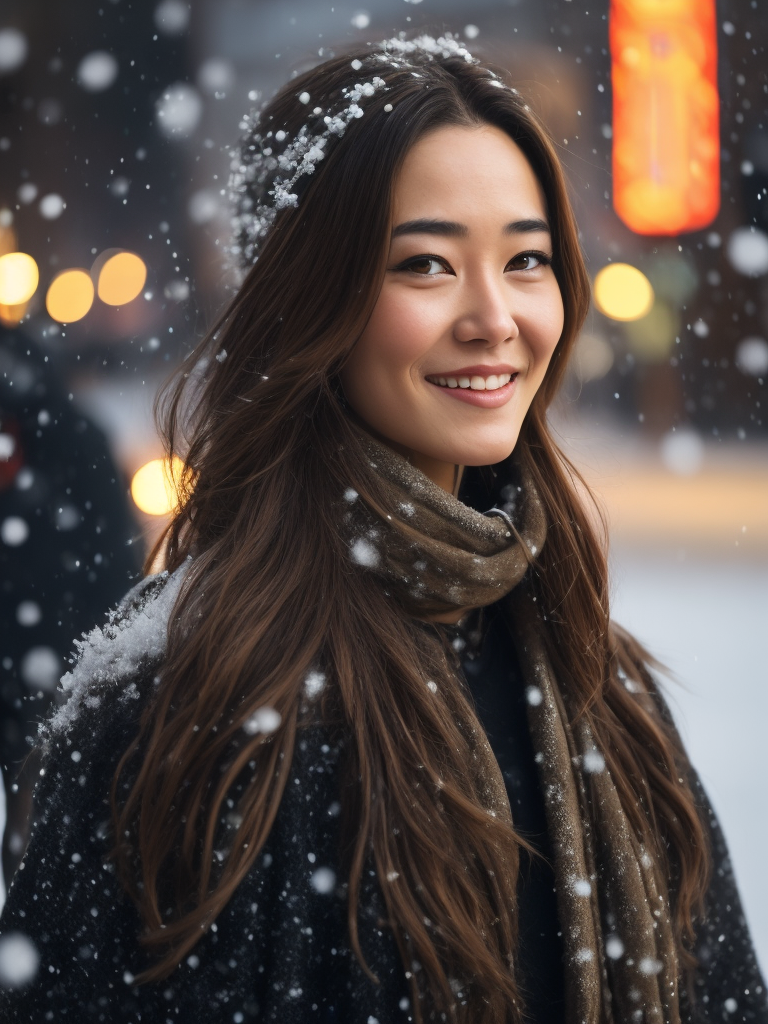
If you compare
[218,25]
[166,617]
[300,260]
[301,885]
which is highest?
[218,25]

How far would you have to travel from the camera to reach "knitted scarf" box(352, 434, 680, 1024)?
1373 mm

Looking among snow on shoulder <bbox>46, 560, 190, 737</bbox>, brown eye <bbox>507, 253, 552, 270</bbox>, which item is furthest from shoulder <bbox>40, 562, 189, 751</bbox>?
brown eye <bbox>507, 253, 552, 270</bbox>

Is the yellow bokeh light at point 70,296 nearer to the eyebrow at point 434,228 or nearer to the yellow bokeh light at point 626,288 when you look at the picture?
the eyebrow at point 434,228

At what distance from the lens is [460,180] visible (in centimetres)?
139

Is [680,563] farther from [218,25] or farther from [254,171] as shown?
[254,171]

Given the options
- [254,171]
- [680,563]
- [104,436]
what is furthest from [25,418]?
[680,563]

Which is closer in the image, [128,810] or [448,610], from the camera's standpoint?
[128,810]

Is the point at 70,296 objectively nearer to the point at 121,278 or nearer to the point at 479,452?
the point at 121,278

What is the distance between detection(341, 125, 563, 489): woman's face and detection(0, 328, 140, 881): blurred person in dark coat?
1.30 meters

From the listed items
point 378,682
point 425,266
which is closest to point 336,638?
point 378,682

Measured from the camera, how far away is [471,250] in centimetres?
140

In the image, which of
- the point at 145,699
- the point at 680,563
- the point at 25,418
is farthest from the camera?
the point at 680,563

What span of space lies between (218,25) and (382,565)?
225cm

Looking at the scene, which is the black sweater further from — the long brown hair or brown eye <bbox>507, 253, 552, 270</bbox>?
brown eye <bbox>507, 253, 552, 270</bbox>
